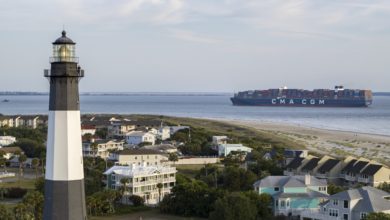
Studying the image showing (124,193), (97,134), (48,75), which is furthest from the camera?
(97,134)

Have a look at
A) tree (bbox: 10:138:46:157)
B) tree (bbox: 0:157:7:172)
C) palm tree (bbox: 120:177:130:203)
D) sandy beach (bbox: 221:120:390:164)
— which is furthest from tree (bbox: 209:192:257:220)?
tree (bbox: 10:138:46:157)

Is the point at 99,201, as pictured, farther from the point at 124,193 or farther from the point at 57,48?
the point at 57,48

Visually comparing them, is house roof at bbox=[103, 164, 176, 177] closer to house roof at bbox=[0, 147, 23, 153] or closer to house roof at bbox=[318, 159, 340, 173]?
house roof at bbox=[318, 159, 340, 173]

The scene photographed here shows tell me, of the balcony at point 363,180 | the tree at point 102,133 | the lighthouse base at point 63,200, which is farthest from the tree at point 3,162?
the lighthouse base at point 63,200

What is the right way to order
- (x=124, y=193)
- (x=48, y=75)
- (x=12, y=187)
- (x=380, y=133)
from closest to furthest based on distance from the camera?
(x=48, y=75) → (x=124, y=193) → (x=12, y=187) → (x=380, y=133)

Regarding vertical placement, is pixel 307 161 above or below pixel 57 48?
below

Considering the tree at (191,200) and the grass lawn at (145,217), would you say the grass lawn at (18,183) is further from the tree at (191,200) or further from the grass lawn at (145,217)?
the tree at (191,200)

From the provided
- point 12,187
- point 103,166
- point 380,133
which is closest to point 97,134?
point 103,166
